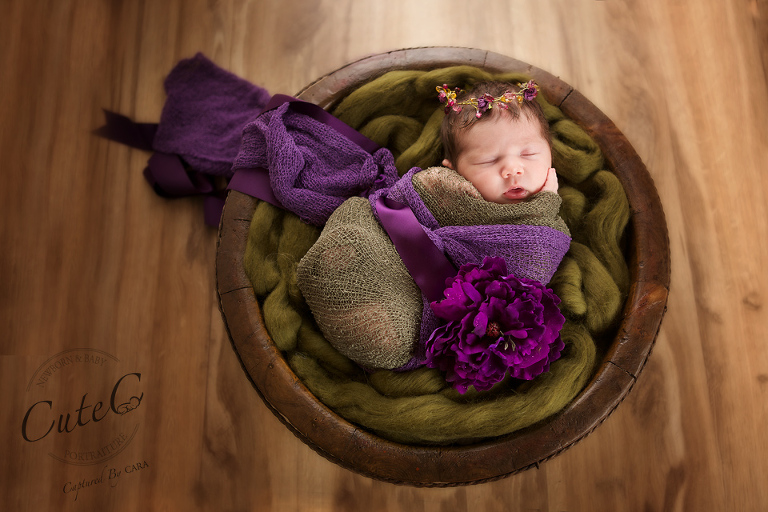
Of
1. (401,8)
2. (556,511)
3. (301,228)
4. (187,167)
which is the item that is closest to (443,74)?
(301,228)

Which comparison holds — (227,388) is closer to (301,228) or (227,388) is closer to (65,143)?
(301,228)

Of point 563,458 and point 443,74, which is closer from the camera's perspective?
point 443,74

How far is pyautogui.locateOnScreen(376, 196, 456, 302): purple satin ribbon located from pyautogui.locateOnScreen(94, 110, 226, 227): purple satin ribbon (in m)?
0.51

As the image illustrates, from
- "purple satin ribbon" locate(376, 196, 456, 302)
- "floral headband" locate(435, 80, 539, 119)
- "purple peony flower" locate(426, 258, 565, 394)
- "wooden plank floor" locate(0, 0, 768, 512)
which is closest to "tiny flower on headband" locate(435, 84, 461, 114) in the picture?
"floral headband" locate(435, 80, 539, 119)

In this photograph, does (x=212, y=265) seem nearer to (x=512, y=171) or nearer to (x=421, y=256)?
(x=421, y=256)

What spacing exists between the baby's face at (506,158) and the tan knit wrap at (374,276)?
0.09ft

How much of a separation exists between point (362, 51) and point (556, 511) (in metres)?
1.16

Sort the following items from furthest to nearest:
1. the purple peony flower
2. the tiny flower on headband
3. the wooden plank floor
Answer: the wooden plank floor → the tiny flower on headband → the purple peony flower

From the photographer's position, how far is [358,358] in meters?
0.90

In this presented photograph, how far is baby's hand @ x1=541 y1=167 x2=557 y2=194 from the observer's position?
3.15 ft

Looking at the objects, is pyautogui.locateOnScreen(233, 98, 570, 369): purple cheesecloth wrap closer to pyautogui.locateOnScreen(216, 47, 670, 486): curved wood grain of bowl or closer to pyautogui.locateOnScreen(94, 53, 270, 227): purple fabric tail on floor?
pyautogui.locateOnScreen(216, 47, 670, 486): curved wood grain of bowl

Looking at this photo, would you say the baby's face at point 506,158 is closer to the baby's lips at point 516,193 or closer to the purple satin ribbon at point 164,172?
the baby's lips at point 516,193

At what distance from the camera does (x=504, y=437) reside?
0.85 m

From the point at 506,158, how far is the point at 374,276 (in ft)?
1.00
